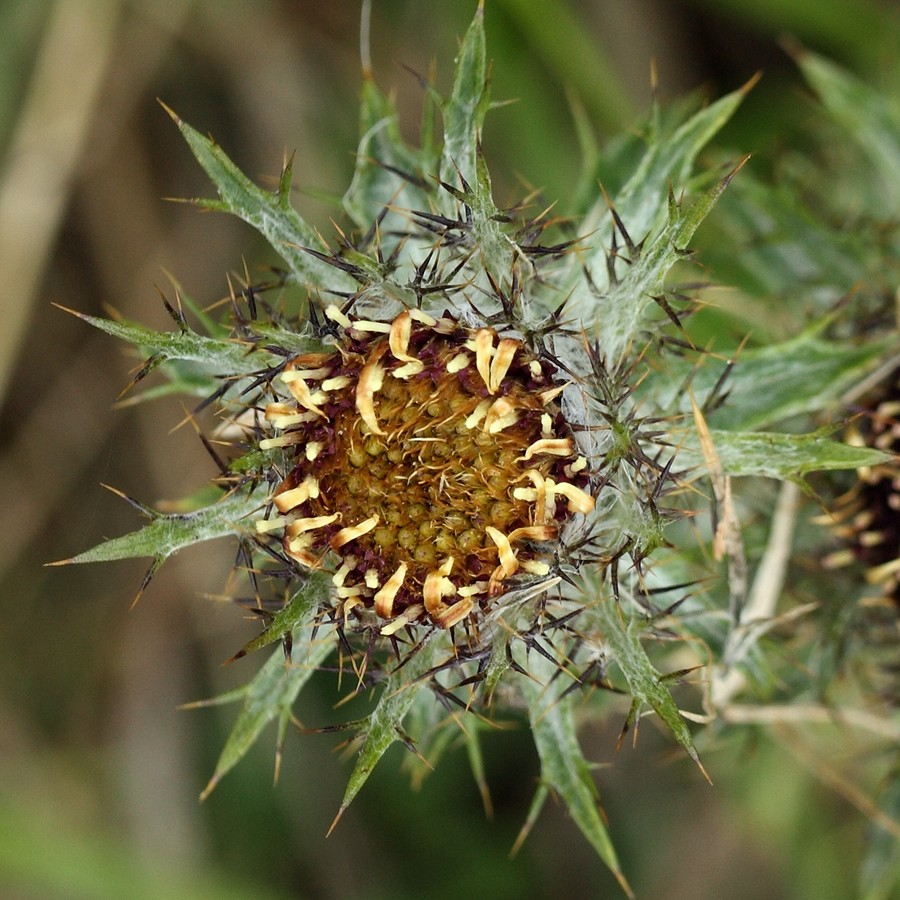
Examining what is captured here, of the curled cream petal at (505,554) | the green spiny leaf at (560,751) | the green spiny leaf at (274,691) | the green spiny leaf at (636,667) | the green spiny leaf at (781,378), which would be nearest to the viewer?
the green spiny leaf at (636,667)

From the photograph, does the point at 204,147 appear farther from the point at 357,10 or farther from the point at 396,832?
the point at 396,832

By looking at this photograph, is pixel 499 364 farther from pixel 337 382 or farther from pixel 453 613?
pixel 453 613

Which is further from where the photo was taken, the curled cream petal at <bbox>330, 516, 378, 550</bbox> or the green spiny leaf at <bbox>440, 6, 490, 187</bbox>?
the green spiny leaf at <bbox>440, 6, 490, 187</bbox>

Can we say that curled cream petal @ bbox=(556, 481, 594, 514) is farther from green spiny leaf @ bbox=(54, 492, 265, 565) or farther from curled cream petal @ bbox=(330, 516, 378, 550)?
green spiny leaf @ bbox=(54, 492, 265, 565)

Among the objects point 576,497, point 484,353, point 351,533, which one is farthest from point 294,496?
point 576,497

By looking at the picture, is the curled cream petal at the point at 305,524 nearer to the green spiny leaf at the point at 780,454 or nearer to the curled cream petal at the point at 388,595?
the curled cream petal at the point at 388,595

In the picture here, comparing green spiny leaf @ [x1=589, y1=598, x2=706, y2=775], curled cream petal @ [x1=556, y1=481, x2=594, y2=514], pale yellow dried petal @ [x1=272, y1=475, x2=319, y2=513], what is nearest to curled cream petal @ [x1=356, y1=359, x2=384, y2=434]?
pale yellow dried petal @ [x1=272, y1=475, x2=319, y2=513]

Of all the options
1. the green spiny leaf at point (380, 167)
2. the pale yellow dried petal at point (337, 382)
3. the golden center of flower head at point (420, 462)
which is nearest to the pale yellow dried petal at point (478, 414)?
the golden center of flower head at point (420, 462)

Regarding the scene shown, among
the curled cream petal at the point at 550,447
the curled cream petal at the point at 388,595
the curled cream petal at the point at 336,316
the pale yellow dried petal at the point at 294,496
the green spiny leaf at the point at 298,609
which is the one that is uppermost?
the curled cream petal at the point at 336,316
